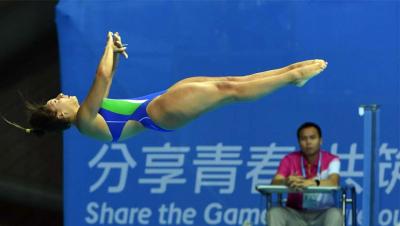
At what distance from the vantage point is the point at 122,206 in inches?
254

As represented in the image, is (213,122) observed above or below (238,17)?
below

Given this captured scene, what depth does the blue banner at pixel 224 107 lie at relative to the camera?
20.5 ft

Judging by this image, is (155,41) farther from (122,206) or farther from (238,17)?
(122,206)

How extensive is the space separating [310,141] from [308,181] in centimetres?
33

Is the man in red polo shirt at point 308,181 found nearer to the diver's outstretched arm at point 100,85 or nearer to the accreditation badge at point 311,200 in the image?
the accreditation badge at point 311,200

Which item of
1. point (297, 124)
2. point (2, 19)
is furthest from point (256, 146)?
point (2, 19)

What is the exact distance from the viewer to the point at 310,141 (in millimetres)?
5691

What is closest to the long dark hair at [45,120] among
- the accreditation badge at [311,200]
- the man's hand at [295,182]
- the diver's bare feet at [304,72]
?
the diver's bare feet at [304,72]

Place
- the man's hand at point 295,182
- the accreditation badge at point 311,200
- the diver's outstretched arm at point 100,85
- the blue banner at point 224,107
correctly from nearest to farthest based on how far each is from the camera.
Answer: the diver's outstretched arm at point 100,85, the man's hand at point 295,182, the accreditation badge at point 311,200, the blue banner at point 224,107

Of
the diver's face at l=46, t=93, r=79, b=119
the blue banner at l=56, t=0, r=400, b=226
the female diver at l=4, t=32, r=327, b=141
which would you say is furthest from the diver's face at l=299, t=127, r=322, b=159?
the diver's face at l=46, t=93, r=79, b=119

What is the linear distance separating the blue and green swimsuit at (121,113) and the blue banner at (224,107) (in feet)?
4.56

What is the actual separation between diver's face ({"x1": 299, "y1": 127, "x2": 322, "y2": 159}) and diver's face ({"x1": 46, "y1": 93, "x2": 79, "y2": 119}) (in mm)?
1501

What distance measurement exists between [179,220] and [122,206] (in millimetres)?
403

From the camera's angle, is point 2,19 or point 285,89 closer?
point 285,89
